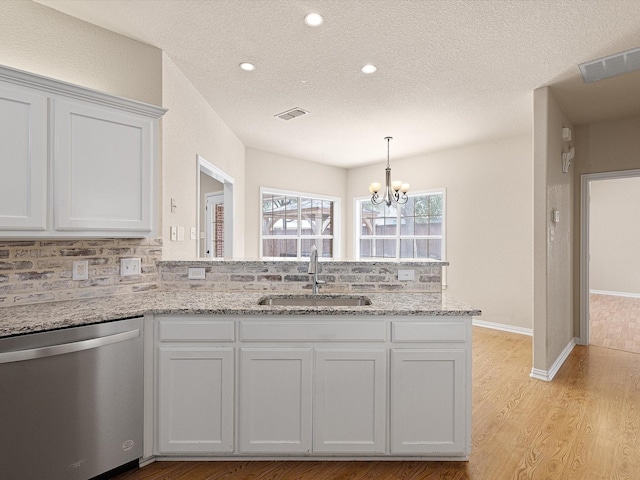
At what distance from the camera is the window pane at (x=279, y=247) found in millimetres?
5961

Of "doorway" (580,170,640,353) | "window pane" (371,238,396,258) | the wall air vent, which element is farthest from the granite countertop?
"doorway" (580,170,640,353)

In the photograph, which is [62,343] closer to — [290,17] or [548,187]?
[290,17]

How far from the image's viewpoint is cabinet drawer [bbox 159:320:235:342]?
6.40 feet

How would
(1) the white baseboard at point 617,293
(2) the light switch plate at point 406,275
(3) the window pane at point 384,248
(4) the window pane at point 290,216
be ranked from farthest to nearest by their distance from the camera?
(1) the white baseboard at point 617,293 < (3) the window pane at point 384,248 < (4) the window pane at point 290,216 < (2) the light switch plate at point 406,275

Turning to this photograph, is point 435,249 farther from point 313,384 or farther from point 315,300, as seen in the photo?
point 313,384

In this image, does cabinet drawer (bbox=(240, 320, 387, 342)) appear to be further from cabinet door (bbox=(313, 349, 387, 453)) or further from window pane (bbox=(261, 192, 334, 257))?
window pane (bbox=(261, 192, 334, 257))

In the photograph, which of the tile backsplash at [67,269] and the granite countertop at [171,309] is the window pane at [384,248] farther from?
the tile backsplash at [67,269]

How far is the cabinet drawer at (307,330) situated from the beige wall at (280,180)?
360cm

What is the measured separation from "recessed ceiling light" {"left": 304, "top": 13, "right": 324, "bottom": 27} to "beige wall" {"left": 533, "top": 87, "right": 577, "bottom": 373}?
7.55 feet

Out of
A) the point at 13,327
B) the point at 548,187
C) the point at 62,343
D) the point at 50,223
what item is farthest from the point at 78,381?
the point at 548,187

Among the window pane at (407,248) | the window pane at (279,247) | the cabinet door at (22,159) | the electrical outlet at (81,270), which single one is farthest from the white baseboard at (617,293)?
the cabinet door at (22,159)

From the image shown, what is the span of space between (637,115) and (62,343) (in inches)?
222

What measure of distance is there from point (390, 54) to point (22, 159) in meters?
2.51

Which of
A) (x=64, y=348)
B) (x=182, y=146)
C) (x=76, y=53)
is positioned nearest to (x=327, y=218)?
(x=182, y=146)
